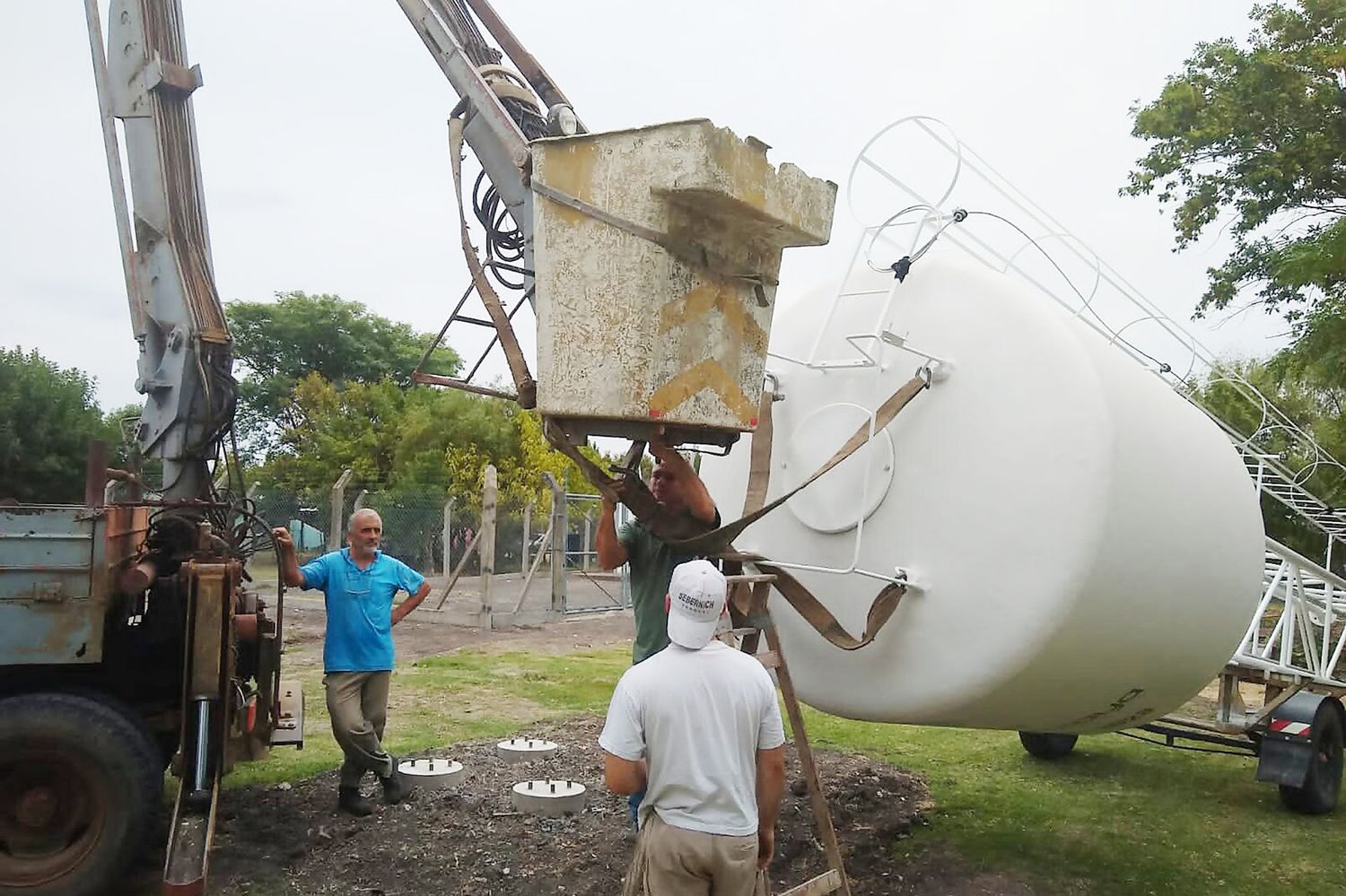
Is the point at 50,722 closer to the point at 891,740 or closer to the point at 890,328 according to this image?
the point at 890,328

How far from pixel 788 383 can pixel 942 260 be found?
894mm

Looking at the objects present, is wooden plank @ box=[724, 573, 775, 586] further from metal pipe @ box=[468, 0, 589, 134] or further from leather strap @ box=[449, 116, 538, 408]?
metal pipe @ box=[468, 0, 589, 134]

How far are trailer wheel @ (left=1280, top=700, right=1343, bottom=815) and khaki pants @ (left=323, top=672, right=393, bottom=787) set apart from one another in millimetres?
5402

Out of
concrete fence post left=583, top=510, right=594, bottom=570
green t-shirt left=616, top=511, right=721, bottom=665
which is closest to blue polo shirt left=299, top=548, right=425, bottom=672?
green t-shirt left=616, top=511, right=721, bottom=665

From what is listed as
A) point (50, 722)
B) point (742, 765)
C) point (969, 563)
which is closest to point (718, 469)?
point (969, 563)

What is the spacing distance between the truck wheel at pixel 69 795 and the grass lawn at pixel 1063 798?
1705mm

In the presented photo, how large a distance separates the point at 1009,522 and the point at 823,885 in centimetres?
167

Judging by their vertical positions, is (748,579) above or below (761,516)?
below

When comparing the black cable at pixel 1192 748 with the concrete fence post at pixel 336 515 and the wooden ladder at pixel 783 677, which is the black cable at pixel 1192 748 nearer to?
the wooden ladder at pixel 783 677

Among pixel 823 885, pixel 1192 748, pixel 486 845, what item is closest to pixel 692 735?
pixel 823 885

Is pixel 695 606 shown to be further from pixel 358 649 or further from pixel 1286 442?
pixel 1286 442

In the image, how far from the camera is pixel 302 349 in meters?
39.6

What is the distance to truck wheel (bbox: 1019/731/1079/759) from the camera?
7559 millimetres

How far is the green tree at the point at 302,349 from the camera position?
39.3m
